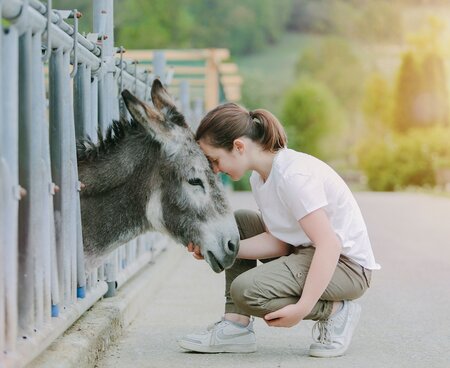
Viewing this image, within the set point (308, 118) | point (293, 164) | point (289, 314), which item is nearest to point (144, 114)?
point (293, 164)

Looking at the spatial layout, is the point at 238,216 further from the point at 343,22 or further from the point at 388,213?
the point at 343,22

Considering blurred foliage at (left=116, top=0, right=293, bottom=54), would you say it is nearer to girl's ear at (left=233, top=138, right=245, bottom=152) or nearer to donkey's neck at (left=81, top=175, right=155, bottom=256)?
donkey's neck at (left=81, top=175, right=155, bottom=256)

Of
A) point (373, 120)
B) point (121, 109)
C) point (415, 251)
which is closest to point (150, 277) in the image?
point (121, 109)

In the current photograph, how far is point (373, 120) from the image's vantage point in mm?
54250

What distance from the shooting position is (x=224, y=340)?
15.3 feet

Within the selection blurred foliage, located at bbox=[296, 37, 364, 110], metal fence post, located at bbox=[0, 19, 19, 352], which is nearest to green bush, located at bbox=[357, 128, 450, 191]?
metal fence post, located at bbox=[0, 19, 19, 352]

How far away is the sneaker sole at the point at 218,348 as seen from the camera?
4.61m

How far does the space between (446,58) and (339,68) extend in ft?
108

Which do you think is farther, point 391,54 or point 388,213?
point 391,54

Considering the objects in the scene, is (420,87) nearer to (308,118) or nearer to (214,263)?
(308,118)

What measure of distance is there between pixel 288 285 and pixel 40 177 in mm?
1308

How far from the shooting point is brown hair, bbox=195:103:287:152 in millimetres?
4516

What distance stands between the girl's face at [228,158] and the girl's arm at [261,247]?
34cm

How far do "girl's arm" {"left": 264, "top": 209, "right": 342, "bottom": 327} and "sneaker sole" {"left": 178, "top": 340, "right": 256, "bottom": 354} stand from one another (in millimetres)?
316
